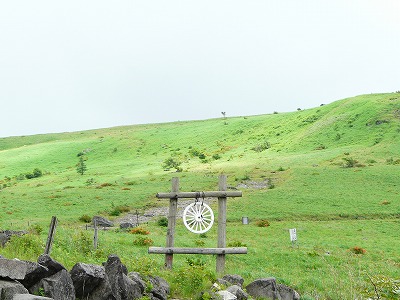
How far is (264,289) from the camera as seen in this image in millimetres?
16750

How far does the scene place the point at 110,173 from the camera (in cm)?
11088

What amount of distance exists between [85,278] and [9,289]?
7.06 ft

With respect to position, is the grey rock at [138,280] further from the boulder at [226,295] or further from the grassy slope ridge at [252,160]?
the grassy slope ridge at [252,160]

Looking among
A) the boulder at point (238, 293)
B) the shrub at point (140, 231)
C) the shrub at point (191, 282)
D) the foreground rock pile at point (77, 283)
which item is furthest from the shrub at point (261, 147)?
the foreground rock pile at point (77, 283)

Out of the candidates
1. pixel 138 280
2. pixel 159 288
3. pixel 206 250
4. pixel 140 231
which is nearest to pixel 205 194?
pixel 206 250

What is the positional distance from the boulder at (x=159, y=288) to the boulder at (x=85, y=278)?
233cm

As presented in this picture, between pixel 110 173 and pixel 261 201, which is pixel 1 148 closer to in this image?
pixel 110 173

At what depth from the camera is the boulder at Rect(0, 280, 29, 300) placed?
31.3 feet

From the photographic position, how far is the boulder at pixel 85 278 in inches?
453

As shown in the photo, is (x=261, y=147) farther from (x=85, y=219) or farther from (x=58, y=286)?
(x=58, y=286)

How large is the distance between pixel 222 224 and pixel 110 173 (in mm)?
92080

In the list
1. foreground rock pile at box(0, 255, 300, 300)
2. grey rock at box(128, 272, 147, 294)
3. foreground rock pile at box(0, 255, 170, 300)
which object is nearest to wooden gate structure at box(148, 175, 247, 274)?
foreground rock pile at box(0, 255, 300, 300)

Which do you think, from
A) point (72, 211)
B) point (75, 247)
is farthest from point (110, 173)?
point (75, 247)

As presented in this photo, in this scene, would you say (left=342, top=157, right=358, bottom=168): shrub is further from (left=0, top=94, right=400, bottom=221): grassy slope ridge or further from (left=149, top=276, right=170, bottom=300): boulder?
(left=149, top=276, right=170, bottom=300): boulder
